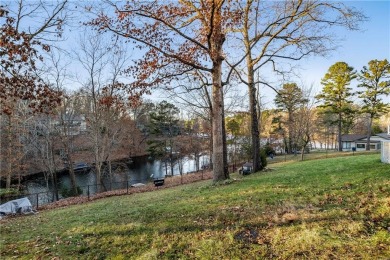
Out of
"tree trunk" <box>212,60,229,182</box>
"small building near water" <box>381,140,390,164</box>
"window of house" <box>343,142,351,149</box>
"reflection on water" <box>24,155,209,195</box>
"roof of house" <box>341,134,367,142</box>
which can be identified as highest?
"tree trunk" <box>212,60,229,182</box>

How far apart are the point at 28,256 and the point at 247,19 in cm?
1324

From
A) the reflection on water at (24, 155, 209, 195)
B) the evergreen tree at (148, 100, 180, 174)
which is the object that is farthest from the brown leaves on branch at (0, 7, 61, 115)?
the evergreen tree at (148, 100, 180, 174)

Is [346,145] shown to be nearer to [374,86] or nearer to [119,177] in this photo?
[374,86]

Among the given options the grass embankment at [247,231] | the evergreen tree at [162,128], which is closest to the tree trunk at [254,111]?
the grass embankment at [247,231]

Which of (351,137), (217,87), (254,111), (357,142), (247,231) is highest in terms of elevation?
(217,87)

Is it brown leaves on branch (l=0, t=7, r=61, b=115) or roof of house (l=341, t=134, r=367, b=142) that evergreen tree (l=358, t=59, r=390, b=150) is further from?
brown leaves on branch (l=0, t=7, r=61, b=115)

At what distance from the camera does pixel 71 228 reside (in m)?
5.01

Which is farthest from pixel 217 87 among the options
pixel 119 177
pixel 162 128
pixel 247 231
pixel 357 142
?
pixel 357 142

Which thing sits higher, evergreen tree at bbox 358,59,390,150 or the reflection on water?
evergreen tree at bbox 358,59,390,150

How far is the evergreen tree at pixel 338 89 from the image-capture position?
32.4 m

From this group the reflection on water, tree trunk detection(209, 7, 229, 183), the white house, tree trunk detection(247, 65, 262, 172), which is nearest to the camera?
tree trunk detection(209, 7, 229, 183)

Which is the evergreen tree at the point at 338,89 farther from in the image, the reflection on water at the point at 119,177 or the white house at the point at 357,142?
the reflection on water at the point at 119,177

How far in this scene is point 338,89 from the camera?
1304 inches

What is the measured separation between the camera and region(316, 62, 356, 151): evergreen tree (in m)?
32.4
